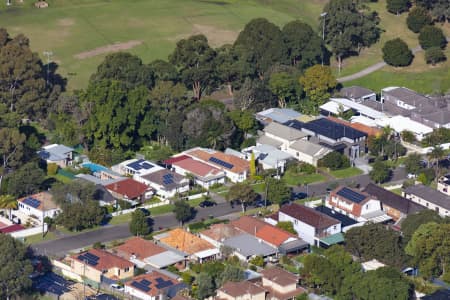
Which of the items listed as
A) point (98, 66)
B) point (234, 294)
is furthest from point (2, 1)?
point (234, 294)

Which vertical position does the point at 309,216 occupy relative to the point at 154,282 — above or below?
above

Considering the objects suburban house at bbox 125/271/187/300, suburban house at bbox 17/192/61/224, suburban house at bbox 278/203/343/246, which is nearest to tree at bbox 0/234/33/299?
suburban house at bbox 125/271/187/300

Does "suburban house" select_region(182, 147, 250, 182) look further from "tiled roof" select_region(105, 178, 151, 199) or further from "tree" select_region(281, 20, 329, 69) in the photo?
"tree" select_region(281, 20, 329, 69)

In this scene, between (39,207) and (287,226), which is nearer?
(287,226)

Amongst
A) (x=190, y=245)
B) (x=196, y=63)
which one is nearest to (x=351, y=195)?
(x=190, y=245)

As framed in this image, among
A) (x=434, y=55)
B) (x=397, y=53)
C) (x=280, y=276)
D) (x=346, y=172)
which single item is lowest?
(x=346, y=172)

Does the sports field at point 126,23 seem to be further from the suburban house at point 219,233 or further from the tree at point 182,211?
the suburban house at point 219,233

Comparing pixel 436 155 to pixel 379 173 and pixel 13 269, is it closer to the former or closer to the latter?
pixel 379 173
